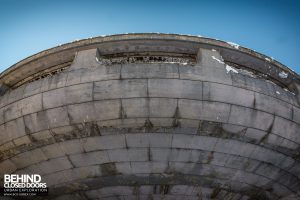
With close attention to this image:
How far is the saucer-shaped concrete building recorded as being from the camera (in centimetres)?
660

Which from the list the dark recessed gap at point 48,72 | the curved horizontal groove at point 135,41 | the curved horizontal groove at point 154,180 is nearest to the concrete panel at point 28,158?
the curved horizontal groove at point 154,180

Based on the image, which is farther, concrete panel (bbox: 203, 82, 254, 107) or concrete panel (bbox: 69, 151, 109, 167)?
concrete panel (bbox: 69, 151, 109, 167)

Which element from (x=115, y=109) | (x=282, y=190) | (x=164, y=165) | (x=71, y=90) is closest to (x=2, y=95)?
(x=71, y=90)

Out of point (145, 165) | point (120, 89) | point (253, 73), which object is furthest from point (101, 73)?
point (253, 73)

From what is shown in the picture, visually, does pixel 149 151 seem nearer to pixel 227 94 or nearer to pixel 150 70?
pixel 150 70

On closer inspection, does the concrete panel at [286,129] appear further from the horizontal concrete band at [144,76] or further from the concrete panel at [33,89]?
the concrete panel at [33,89]

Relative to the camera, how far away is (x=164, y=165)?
7594 millimetres

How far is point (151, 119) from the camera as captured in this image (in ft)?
21.8

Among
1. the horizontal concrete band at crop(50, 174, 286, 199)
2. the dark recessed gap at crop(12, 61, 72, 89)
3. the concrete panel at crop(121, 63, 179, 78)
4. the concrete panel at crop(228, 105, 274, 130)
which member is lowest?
the horizontal concrete band at crop(50, 174, 286, 199)

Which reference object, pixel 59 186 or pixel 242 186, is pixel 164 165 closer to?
pixel 242 186

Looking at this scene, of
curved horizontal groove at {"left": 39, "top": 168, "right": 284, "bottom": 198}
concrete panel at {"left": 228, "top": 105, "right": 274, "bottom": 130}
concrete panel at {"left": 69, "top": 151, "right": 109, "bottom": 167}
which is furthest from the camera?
curved horizontal groove at {"left": 39, "top": 168, "right": 284, "bottom": 198}

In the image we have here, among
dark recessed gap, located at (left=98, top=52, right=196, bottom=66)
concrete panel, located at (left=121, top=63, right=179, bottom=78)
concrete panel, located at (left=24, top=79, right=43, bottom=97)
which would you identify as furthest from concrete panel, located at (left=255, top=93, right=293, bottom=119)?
concrete panel, located at (left=24, top=79, right=43, bottom=97)

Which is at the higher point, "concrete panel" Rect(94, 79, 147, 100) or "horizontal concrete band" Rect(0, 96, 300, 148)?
"concrete panel" Rect(94, 79, 147, 100)

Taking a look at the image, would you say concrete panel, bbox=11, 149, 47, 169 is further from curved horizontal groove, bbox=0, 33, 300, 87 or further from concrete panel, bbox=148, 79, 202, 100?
concrete panel, bbox=148, 79, 202, 100
